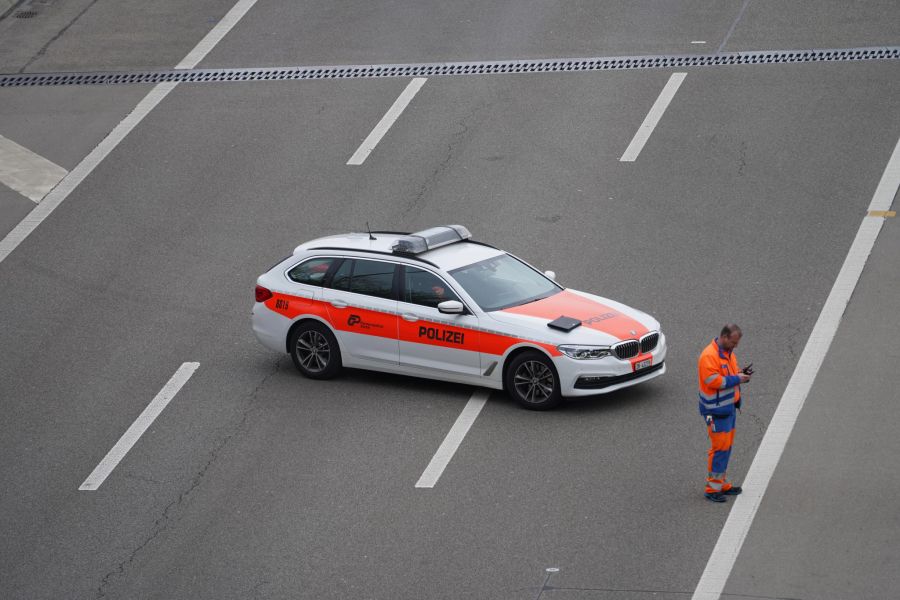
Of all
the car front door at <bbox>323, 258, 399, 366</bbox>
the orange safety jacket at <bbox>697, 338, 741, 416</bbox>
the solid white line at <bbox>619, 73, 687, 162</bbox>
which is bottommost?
the car front door at <bbox>323, 258, 399, 366</bbox>

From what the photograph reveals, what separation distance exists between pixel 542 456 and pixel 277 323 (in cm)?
395

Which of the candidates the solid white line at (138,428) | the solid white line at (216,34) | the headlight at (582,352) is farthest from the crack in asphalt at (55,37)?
the headlight at (582,352)

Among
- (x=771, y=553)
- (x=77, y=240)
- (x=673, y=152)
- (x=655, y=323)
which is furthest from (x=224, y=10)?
(x=771, y=553)

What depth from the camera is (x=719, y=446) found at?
1127 cm

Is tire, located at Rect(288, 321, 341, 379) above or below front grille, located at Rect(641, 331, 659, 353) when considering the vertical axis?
below

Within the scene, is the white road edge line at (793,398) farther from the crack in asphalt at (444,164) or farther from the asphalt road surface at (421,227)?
the crack in asphalt at (444,164)

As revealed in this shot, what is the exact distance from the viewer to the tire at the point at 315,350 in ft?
48.0

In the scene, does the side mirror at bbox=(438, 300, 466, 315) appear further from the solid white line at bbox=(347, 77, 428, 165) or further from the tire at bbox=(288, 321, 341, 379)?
the solid white line at bbox=(347, 77, 428, 165)

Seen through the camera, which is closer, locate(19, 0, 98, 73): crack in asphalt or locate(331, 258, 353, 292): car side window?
locate(331, 258, 353, 292): car side window

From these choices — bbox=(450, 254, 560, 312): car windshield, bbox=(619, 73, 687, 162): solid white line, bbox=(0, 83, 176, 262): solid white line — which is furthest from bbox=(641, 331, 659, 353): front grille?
bbox=(0, 83, 176, 262): solid white line

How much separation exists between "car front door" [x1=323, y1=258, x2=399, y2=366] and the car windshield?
84cm

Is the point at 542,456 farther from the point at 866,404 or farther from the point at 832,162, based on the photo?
the point at 832,162

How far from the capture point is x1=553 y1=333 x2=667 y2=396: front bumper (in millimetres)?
13227

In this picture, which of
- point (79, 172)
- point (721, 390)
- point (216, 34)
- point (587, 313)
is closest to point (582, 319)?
point (587, 313)
